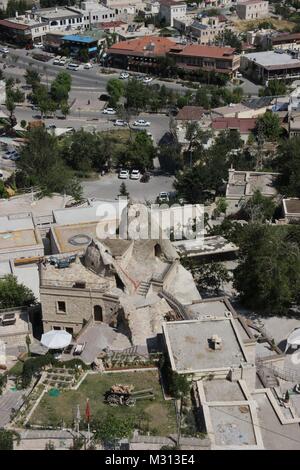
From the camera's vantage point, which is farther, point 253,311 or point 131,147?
point 131,147

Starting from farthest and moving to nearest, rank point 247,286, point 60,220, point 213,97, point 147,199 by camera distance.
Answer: point 213,97, point 147,199, point 60,220, point 247,286

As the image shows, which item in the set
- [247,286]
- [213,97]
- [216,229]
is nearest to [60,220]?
[216,229]

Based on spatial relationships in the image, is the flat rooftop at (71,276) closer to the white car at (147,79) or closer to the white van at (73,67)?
the white car at (147,79)

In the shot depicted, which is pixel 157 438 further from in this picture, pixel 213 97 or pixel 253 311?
pixel 213 97

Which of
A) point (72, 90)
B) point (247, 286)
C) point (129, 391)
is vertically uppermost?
point (129, 391)

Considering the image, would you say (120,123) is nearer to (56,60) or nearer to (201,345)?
(56,60)

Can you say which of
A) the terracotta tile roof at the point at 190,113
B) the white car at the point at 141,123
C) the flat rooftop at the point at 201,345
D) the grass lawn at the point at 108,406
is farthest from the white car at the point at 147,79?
the grass lawn at the point at 108,406

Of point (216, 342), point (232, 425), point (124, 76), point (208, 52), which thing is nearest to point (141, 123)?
point (124, 76)

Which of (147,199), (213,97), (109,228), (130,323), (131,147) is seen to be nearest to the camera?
(130,323)
